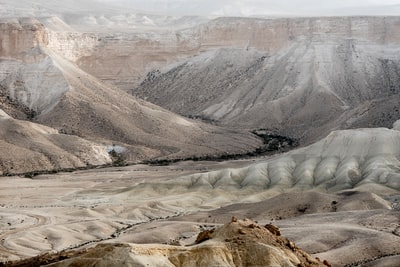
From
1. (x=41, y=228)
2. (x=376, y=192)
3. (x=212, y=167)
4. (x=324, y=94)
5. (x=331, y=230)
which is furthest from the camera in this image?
(x=324, y=94)

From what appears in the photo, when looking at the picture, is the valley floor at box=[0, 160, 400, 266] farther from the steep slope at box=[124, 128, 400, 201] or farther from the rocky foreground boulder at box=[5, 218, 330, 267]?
the rocky foreground boulder at box=[5, 218, 330, 267]

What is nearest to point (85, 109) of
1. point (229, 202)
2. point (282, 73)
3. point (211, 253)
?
point (282, 73)

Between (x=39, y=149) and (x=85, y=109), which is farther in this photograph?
(x=85, y=109)

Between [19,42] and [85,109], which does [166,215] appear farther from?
[19,42]

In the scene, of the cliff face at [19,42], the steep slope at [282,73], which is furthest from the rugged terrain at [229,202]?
the steep slope at [282,73]

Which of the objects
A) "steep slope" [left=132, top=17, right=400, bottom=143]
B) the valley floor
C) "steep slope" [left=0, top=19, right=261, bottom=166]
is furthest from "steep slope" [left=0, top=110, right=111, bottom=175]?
"steep slope" [left=132, top=17, right=400, bottom=143]

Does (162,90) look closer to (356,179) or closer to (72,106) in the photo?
(72,106)

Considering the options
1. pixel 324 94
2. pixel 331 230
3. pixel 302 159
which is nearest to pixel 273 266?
pixel 331 230
